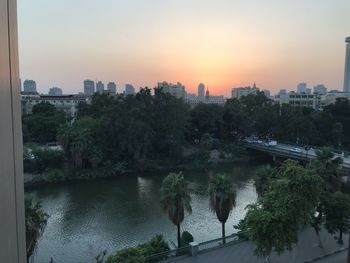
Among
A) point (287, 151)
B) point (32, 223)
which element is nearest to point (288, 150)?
point (287, 151)

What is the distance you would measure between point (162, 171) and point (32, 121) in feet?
50.6

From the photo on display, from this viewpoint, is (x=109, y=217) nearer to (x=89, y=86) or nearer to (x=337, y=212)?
(x=337, y=212)

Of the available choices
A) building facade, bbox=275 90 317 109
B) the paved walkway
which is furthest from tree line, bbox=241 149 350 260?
building facade, bbox=275 90 317 109

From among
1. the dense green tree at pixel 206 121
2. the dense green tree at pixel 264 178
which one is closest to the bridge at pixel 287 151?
the dense green tree at pixel 206 121

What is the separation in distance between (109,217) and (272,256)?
8499 millimetres

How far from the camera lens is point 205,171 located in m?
27.2

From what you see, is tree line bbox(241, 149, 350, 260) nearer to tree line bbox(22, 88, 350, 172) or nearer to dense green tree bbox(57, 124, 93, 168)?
dense green tree bbox(57, 124, 93, 168)

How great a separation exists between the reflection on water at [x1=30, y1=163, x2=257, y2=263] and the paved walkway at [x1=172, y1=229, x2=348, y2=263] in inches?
123

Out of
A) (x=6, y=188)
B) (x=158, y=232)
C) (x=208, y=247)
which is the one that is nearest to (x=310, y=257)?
(x=208, y=247)

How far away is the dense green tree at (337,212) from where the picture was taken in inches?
389

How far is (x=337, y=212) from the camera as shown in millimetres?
9945

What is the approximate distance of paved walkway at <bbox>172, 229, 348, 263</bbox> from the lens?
9.41 metres

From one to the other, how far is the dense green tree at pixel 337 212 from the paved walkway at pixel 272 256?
2.60 feet

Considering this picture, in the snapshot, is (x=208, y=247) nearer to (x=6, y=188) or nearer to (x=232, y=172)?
(x=6, y=188)
